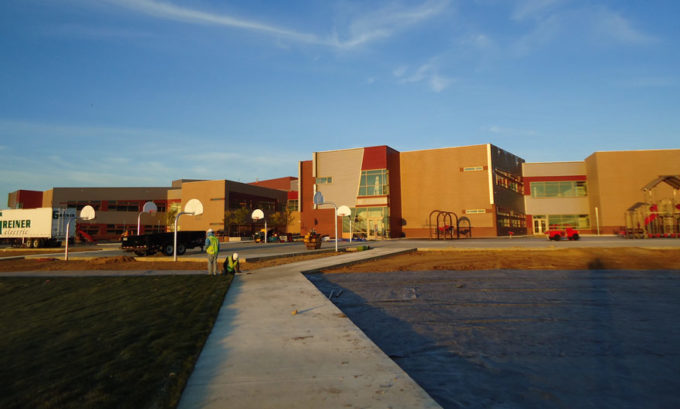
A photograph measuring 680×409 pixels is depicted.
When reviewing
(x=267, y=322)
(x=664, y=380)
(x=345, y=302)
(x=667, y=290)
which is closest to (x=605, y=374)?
(x=664, y=380)

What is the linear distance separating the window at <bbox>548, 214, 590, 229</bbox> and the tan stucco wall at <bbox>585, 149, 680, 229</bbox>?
3373 mm

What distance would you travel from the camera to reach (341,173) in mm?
53062

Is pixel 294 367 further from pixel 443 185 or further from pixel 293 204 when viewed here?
pixel 293 204


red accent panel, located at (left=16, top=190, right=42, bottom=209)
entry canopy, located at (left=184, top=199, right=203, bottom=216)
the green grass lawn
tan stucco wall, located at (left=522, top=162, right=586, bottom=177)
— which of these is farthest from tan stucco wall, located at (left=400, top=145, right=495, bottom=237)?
red accent panel, located at (left=16, top=190, right=42, bottom=209)

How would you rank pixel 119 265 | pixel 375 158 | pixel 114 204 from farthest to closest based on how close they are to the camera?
pixel 114 204 < pixel 375 158 < pixel 119 265

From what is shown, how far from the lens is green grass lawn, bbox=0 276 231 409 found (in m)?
3.80

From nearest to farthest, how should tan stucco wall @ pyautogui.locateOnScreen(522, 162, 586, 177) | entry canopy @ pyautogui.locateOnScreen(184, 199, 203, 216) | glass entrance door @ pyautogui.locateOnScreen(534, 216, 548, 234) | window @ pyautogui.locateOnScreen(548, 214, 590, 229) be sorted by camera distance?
entry canopy @ pyautogui.locateOnScreen(184, 199, 203, 216) → window @ pyautogui.locateOnScreen(548, 214, 590, 229) → tan stucco wall @ pyautogui.locateOnScreen(522, 162, 586, 177) → glass entrance door @ pyautogui.locateOnScreen(534, 216, 548, 234)

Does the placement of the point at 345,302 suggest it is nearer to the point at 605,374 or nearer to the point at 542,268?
the point at 605,374

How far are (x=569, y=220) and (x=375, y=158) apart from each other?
104ft

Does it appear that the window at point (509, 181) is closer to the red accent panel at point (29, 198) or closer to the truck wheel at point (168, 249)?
the truck wheel at point (168, 249)

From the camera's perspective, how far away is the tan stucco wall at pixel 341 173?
52.3 meters

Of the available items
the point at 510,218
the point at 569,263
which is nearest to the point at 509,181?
the point at 510,218

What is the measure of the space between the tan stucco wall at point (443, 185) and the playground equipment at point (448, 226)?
0.70 m

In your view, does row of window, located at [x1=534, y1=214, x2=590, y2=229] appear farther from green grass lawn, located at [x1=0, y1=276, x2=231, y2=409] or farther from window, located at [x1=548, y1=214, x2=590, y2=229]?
green grass lawn, located at [x1=0, y1=276, x2=231, y2=409]
